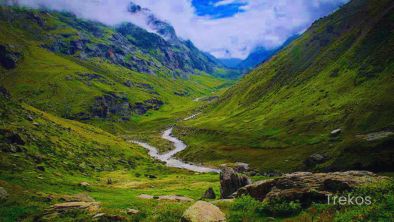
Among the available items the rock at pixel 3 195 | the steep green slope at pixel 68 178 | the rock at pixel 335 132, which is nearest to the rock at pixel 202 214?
the steep green slope at pixel 68 178

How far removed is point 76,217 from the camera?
99.8ft

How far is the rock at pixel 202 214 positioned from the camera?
80.9 feet

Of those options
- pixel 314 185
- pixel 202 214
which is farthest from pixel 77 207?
pixel 314 185

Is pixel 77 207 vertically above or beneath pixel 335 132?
beneath

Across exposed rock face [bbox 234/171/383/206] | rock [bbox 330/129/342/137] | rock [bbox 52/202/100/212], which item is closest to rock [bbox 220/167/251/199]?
exposed rock face [bbox 234/171/383/206]

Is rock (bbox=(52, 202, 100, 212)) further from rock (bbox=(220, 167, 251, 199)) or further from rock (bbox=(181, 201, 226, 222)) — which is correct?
rock (bbox=(220, 167, 251, 199))

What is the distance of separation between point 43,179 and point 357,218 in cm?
5612

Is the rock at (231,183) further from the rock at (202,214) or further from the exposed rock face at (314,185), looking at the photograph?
the rock at (202,214)

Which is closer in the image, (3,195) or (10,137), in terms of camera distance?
(3,195)

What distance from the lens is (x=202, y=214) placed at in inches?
990

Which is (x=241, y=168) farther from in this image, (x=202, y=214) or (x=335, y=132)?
(x=202, y=214)

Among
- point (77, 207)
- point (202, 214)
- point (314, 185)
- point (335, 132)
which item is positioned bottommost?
point (77, 207)

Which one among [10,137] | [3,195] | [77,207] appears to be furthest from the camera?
[10,137]

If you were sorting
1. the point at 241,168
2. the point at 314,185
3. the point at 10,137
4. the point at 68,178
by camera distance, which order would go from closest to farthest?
the point at 314,185, the point at 68,178, the point at 10,137, the point at 241,168
